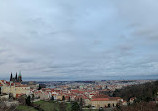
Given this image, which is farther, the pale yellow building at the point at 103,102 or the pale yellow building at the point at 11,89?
the pale yellow building at the point at 103,102

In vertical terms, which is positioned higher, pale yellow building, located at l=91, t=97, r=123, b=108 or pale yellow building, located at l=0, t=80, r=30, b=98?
pale yellow building, located at l=0, t=80, r=30, b=98

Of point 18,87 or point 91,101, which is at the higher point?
point 18,87

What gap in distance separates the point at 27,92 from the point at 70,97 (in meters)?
16.3

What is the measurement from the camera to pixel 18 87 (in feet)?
157

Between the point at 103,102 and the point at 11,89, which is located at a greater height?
the point at 11,89

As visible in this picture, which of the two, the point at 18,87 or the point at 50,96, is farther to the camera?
the point at 50,96

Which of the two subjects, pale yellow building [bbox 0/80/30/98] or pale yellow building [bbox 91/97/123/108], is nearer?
pale yellow building [bbox 0/80/30/98]

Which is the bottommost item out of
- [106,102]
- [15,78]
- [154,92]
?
[106,102]

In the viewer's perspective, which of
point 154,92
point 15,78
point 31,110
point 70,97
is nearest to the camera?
point 31,110

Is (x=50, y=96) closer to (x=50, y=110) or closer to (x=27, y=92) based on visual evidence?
→ (x=27, y=92)

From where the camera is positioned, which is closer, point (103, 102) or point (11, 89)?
point (11, 89)

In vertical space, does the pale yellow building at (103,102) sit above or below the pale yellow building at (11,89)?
below

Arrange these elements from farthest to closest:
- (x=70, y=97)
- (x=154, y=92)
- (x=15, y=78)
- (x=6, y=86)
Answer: (x=15, y=78) < (x=70, y=97) < (x=154, y=92) < (x=6, y=86)

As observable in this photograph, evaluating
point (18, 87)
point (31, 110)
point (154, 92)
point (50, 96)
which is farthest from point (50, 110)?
point (154, 92)
